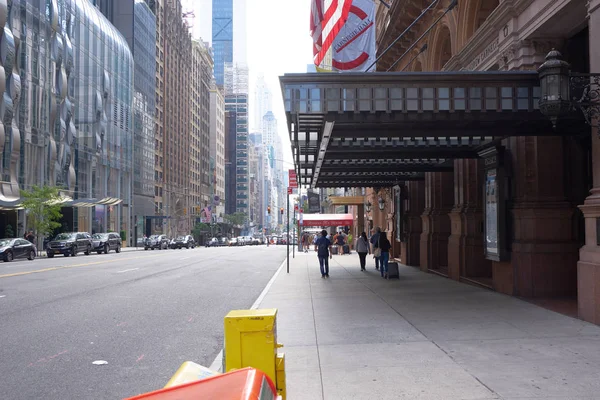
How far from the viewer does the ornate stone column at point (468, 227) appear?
52.8 ft

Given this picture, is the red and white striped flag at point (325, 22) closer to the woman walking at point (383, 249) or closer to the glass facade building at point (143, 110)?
the woman walking at point (383, 249)

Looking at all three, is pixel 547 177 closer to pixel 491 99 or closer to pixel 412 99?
pixel 491 99

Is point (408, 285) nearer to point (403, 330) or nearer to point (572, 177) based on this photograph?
point (572, 177)

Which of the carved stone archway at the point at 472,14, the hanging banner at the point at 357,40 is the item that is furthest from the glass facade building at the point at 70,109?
the carved stone archway at the point at 472,14

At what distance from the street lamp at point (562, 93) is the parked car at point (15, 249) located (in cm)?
3070

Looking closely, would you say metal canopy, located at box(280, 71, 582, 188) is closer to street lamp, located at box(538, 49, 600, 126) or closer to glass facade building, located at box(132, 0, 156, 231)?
street lamp, located at box(538, 49, 600, 126)

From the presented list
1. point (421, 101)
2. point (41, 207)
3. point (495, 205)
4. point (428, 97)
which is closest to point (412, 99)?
point (421, 101)

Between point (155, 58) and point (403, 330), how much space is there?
93.2m

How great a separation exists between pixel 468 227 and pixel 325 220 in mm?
30471

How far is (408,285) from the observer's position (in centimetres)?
1628

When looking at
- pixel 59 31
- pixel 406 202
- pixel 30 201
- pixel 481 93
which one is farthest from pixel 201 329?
pixel 59 31

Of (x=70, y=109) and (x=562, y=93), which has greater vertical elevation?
(x=70, y=109)

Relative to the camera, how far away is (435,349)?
25.1 feet

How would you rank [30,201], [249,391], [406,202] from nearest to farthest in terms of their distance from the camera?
[249,391], [406,202], [30,201]
